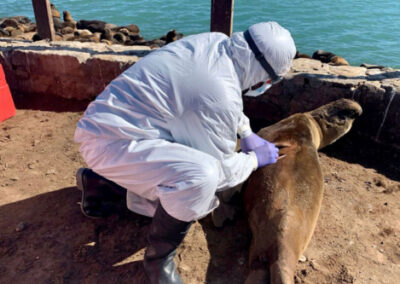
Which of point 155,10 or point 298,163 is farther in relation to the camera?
point 155,10

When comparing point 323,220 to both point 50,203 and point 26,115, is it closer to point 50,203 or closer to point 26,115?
point 50,203

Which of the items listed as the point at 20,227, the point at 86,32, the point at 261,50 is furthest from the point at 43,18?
the point at 86,32

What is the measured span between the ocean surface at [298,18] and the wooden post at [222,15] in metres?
8.90

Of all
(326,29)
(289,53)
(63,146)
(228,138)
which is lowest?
(326,29)

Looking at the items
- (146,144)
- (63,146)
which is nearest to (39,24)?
(63,146)

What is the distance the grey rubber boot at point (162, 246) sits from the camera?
257cm

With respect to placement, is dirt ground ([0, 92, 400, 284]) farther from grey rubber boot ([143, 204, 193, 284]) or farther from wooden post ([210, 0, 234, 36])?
wooden post ([210, 0, 234, 36])

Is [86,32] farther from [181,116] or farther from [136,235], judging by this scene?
[181,116]

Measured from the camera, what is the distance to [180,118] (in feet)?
7.88

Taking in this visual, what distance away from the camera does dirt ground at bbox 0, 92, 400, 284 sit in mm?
2885

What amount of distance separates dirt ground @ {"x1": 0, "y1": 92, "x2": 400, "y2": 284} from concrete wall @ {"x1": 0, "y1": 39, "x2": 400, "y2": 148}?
2.20 feet

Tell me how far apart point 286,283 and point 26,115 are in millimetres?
4014

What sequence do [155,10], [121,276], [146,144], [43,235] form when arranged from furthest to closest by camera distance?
[155,10]
[43,235]
[121,276]
[146,144]

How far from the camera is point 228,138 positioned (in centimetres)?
254
